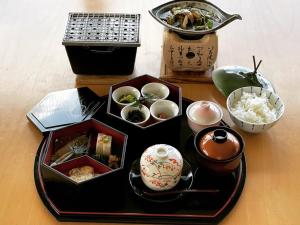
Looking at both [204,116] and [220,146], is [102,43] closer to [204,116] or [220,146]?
[204,116]

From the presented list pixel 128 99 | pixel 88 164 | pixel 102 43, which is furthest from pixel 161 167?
pixel 102 43

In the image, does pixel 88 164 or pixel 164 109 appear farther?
pixel 164 109

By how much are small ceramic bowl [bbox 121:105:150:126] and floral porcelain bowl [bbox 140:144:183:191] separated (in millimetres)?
180

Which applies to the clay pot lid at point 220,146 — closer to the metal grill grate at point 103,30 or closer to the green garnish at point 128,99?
the green garnish at point 128,99

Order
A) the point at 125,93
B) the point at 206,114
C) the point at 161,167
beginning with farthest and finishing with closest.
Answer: the point at 125,93, the point at 206,114, the point at 161,167

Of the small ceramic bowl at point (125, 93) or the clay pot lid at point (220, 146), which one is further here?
the small ceramic bowl at point (125, 93)

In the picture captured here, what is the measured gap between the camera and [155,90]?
1.28m

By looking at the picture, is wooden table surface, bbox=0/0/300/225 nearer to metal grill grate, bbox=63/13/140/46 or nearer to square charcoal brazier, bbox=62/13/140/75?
square charcoal brazier, bbox=62/13/140/75

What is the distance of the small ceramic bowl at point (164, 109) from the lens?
1.19m

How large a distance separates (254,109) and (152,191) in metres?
0.41

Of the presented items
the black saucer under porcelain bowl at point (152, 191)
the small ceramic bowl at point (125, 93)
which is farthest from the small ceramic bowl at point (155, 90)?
the black saucer under porcelain bowl at point (152, 191)

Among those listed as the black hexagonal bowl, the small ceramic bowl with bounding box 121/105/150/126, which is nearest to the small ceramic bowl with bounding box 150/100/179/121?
the small ceramic bowl with bounding box 121/105/150/126

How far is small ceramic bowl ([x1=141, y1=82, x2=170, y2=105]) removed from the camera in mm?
1257

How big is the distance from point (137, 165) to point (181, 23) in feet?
1.70
